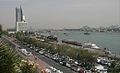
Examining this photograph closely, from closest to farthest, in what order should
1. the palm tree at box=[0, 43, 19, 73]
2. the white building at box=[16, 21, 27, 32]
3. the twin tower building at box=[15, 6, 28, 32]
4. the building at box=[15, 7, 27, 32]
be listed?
the palm tree at box=[0, 43, 19, 73] < the white building at box=[16, 21, 27, 32] < the building at box=[15, 7, 27, 32] < the twin tower building at box=[15, 6, 28, 32]

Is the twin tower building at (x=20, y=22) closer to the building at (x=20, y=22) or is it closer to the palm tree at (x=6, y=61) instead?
the building at (x=20, y=22)

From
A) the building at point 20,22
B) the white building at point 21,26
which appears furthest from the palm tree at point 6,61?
the white building at point 21,26

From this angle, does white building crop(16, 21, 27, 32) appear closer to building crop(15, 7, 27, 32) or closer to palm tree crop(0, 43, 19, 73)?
building crop(15, 7, 27, 32)

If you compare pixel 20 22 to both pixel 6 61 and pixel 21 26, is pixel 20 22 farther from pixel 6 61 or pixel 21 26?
pixel 6 61

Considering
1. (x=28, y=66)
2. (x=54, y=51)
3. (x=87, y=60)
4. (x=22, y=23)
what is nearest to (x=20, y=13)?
(x=22, y=23)

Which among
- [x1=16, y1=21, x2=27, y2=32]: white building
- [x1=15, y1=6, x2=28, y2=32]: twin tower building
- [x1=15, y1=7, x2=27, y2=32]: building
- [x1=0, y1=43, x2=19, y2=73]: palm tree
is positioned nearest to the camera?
[x1=0, y1=43, x2=19, y2=73]: palm tree

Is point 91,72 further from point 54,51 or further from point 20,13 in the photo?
point 20,13

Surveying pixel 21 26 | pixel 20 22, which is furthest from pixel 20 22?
pixel 21 26

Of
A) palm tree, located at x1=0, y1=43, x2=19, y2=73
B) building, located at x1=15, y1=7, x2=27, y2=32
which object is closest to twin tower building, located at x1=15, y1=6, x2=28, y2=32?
building, located at x1=15, y1=7, x2=27, y2=32
